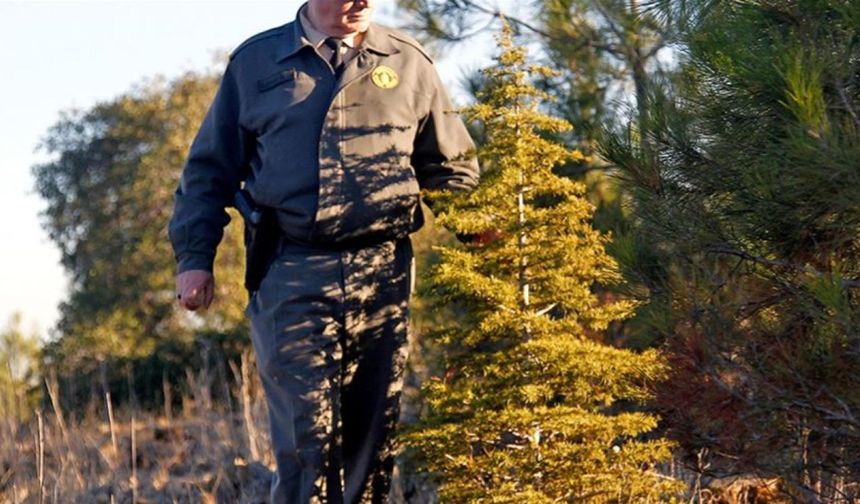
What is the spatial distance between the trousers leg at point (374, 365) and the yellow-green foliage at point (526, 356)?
12 cm

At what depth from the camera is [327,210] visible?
450 cm

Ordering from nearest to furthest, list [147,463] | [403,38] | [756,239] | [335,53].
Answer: [756,239], [335,53], [403,38], [147,463]

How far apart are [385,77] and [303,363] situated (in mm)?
921

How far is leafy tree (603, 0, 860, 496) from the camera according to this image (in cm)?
341

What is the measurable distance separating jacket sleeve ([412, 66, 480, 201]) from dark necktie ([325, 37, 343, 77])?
0.32m

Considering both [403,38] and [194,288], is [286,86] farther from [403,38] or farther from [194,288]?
[194,288]

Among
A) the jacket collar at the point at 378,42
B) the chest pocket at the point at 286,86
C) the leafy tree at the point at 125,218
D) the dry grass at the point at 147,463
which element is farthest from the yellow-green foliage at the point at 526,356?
the leafy tree at the point at 125,218

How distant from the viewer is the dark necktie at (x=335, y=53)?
4691mm

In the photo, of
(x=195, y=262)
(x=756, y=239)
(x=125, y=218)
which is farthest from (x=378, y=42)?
(x=125, y=218)

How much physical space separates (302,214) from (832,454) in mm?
1656

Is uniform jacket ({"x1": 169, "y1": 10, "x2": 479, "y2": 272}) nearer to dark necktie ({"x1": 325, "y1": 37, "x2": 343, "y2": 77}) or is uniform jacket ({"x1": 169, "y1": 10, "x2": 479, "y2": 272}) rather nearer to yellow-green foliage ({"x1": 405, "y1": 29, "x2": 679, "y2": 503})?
dark necktie ({"x1": 325, "y1": 37, "x2": 343, "y2": 77})

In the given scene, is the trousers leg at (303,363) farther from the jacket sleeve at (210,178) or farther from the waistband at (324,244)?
the jacket sleeve at (210,178)


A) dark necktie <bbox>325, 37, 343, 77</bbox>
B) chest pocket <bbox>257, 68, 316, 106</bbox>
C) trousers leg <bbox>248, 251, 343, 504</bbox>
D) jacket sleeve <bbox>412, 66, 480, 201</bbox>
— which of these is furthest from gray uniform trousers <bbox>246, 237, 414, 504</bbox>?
dark necktie <bbox>325, 37, 343, 77</bbox>

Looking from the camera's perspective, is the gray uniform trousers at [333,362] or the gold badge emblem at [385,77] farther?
the gold badge emblem at [385,77]
